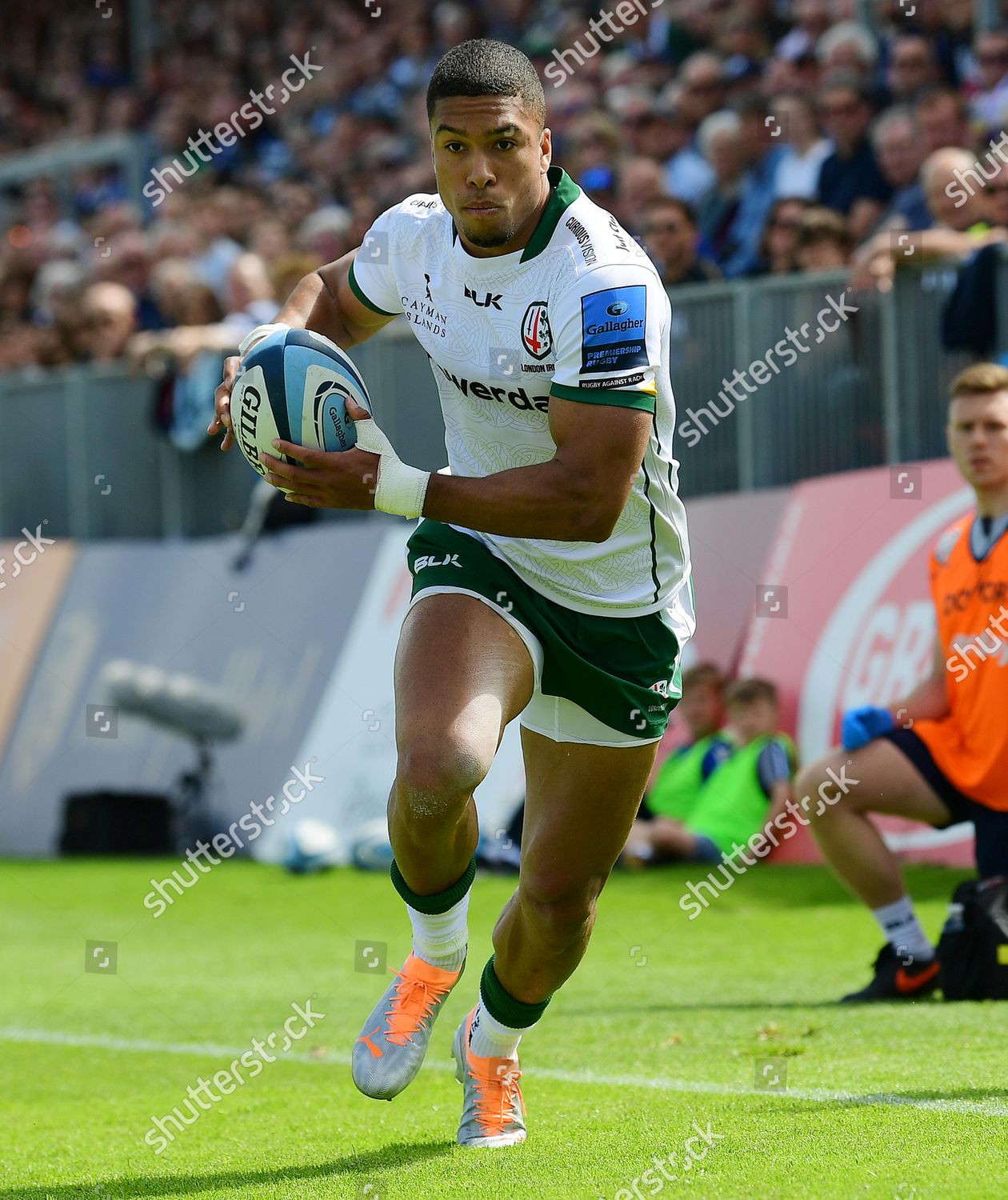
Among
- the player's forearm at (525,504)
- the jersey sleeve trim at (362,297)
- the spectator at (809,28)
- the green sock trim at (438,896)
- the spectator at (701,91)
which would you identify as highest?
the spectator at (809,28)

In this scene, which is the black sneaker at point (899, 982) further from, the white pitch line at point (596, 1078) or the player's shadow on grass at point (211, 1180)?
the player's shadow on grass at point (211, 1180)

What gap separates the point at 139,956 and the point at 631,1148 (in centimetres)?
552

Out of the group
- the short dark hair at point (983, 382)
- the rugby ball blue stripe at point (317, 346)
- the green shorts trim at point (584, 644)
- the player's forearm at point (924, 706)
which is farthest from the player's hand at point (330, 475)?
the short dark hair at point (983, 382)

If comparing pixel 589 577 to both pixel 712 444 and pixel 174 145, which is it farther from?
pixel 174 145

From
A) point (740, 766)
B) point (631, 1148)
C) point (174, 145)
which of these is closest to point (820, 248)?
point (740, 766)

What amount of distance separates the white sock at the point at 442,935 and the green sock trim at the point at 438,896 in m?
0.01

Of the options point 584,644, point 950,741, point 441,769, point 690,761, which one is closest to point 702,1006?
point 950,741

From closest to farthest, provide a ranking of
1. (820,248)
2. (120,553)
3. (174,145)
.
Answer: (820,248) → (120,553) → (174,145)

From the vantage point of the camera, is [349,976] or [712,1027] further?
[349,976]

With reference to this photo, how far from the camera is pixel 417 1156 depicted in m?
4.69

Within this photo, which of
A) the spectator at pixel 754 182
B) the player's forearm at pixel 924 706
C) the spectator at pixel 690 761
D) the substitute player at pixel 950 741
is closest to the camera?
the substitute player at pixel 950 741

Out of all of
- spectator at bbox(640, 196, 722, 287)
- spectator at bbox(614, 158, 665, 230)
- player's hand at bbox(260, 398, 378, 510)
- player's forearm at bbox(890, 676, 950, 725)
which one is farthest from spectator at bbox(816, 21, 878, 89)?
player's hand at bbox(260, 398, 378, 510)

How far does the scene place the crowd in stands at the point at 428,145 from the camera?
456 inches

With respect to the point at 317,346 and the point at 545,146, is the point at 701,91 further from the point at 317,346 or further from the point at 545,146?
the point at 317,346
